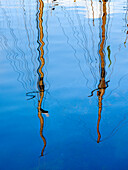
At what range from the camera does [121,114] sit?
14.5ft

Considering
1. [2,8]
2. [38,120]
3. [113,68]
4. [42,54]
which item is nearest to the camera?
[38,120]

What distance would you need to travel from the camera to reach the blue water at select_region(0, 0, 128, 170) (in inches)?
140

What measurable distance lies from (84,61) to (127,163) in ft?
12.1

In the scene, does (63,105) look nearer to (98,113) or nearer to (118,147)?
(98,113)

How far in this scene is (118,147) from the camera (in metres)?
3.68

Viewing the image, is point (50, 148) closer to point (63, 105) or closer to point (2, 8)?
point (63, 105)

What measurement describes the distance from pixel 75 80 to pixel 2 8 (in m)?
9.96

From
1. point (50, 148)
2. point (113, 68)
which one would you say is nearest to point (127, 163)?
point (50, 148)

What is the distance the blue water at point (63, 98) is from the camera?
354 centimetres

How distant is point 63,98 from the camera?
5.00 m

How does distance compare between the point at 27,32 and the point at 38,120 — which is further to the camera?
the point at 27,32

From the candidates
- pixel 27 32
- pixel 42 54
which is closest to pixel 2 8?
pixel 27 32

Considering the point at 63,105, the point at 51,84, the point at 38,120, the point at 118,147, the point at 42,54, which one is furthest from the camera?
the point at 42,54

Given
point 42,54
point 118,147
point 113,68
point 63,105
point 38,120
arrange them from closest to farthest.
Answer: point 118,147 < point 38,120 < point 63,105 < point 113,68 < point 42,54
